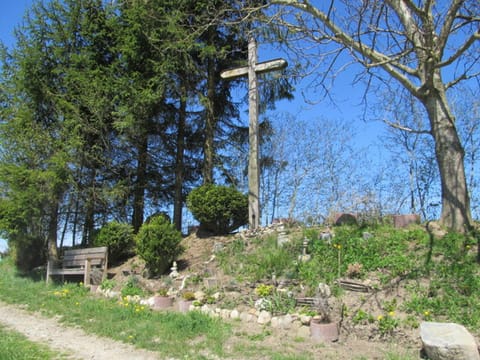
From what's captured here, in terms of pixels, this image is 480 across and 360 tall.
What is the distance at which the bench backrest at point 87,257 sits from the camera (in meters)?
9.22

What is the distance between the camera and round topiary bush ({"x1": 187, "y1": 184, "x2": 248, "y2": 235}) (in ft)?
30.9

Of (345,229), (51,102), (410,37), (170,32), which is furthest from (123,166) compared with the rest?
(410,37)

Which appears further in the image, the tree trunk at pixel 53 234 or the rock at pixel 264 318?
the tree trunk at pixel 53 234

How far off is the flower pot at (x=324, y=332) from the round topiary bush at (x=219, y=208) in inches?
195

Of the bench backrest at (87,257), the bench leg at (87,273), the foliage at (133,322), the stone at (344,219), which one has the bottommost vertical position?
the foliage at (133,322)

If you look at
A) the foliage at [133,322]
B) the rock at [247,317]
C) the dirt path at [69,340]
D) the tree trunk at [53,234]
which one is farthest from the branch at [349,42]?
the tree trunk at [53,234]

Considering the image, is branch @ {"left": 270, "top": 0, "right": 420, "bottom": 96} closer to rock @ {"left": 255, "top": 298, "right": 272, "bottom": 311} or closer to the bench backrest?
rock @ {"left": 255, "top": 298, "right": 272, "bottom": 311}

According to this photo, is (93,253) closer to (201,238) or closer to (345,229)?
(201,238)

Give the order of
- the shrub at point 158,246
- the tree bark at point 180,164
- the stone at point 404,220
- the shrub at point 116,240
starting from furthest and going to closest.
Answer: the tree bark at point 180,164
the shrub at point 116,240
the shrub at point 158,246
the stone at point 404,220

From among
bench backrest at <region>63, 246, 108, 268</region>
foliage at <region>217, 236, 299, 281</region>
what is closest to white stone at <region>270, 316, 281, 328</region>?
foliage at <region>217, 236, 299, 281</region>

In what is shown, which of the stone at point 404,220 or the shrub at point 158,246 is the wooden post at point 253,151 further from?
Result: the stone at point 404,220

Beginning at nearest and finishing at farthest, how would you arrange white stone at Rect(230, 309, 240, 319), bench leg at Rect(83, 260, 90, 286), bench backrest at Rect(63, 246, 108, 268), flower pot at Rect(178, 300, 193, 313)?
1. white stone at Rect(230, 309, 240, 319)
2. flower pot at Rect(178, 300, 193, 313)
3. bench leg at Rect(83, 260, 90, 286)
4. bench backrest at Rect(63, 246, 108, 268)

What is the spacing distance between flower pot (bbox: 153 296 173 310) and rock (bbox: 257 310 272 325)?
6.20ft

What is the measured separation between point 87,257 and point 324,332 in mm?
6528
